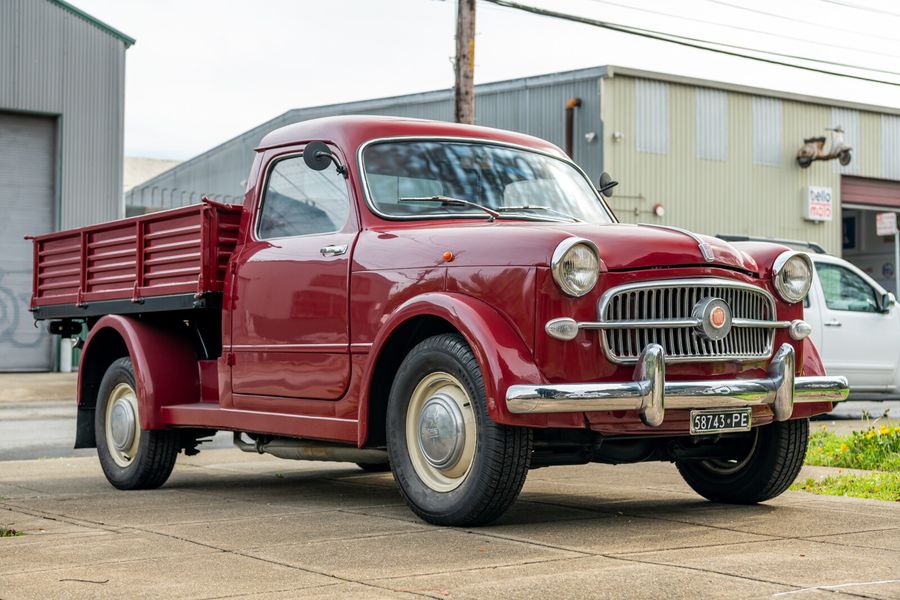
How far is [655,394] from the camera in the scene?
5.62 m

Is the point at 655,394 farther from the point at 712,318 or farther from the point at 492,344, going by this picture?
the point at 492,344

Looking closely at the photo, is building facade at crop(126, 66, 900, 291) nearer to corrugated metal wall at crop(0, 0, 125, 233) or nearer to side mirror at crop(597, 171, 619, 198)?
corrugated metal wall at crop(0, 0, 125, 233)

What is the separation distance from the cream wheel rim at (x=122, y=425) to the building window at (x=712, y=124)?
22458mm

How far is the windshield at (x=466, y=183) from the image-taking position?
6949mm

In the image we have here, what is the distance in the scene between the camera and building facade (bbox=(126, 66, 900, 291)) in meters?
28.0

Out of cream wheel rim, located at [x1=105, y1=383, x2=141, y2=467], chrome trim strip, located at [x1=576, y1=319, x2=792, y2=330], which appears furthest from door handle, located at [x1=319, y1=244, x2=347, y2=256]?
cream wheel rim, located at [x1=105, y1=383, x2=141, y2=467]

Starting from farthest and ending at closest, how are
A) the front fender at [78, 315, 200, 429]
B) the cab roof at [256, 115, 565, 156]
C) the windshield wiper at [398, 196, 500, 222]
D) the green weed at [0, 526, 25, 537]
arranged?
1. the front fender at [78, 315, 200, 429]
2. the cab roof at [256, 115, 565, 156]
3. the windshield wiper at [398, 196, 500, 222]
4. the green weed at [0, 526, 25, 537]

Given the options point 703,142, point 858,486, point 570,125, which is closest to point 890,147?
point 703,142

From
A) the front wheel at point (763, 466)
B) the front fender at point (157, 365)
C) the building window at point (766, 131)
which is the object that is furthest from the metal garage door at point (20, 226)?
the front wheel at point (763, 466)

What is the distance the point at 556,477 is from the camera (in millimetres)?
8734

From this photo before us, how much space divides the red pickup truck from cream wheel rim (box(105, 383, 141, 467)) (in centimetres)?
2

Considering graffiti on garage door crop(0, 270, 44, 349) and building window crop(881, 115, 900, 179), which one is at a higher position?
building window crop(881, 115, 900, 179)

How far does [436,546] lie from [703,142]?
988 inches

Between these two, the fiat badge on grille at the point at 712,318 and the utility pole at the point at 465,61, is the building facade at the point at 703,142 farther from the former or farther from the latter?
the fiat badge on grille at the point at 712,318
